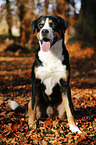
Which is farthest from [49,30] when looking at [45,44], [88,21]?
[88,21]

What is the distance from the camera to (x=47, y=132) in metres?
3.38

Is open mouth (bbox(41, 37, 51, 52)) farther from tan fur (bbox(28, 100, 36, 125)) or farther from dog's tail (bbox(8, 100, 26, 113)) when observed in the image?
dog's tail (bbox(8, 100, 26, 113))

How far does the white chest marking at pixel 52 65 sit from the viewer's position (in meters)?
3.16

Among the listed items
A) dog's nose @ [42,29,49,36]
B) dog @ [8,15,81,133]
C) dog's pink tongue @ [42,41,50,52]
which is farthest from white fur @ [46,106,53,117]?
dog's nose @ [42,29,49,36]

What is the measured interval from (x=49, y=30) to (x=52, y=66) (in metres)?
0.63

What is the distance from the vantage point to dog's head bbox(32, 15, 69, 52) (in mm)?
3012

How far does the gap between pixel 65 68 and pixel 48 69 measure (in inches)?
12.0

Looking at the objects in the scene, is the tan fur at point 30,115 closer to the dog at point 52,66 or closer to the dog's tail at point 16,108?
the dog at point 52,66

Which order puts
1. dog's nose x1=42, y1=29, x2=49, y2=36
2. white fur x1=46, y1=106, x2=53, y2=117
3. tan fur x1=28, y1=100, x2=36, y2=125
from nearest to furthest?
dog's nose x1=42, y1=29, x2=49, y2=36, tan fur x1=28, y1=100, x2=36, y2=125, white fur x1=46, y1=106, x2=53, y2=117

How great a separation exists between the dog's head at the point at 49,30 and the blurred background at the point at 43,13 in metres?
7.73

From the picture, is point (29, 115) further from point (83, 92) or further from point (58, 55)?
point (83, 92)

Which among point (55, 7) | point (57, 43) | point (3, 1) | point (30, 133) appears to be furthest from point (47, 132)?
point (3, 1)

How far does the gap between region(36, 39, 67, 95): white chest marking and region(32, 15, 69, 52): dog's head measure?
0.12 meters

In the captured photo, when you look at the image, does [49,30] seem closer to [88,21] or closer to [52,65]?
[52,65]
